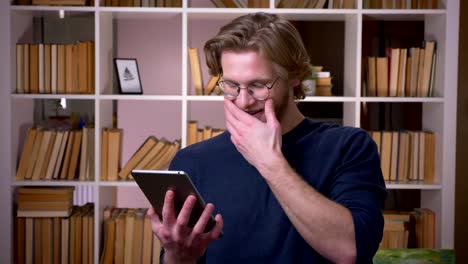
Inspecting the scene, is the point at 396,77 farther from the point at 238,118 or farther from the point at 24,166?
the point at 238,118

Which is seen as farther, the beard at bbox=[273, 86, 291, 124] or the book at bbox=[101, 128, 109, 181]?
the book at bbox=[101, 128, 109, 181]

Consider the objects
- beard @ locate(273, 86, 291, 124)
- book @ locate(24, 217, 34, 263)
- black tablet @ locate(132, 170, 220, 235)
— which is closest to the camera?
black tablet @ locate(132, 170, 220, 235)

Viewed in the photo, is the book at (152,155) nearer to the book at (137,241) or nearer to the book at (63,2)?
the book at (137,241)

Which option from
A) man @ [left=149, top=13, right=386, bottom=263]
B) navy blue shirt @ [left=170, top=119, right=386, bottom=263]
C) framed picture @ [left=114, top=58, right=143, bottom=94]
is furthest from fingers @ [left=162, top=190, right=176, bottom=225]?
framed picture @ [left=114, top=58, right=143, bottom=94]

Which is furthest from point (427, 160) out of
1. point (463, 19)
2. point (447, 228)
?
point (463, 19)

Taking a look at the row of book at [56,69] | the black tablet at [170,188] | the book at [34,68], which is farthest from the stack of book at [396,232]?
the black tablet at [170,188]

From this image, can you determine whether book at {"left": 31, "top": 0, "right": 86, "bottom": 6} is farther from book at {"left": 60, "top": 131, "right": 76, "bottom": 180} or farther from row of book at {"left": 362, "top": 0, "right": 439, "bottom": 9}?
row of book at {"left": 362, "top": 0, "right": 439, "bottom": 9}

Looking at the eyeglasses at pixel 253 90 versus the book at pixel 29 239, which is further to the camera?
the book at pixel 29 239

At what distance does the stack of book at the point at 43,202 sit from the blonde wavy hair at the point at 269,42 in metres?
2.04

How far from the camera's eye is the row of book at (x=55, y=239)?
11.7 feet

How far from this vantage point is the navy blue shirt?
1568 mm

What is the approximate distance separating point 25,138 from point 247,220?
92.3 inches

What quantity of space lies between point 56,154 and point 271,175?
231 centimetres

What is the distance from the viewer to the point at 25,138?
3.71 meters
